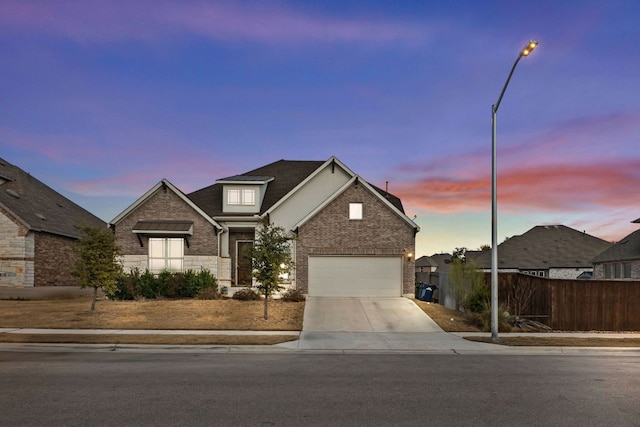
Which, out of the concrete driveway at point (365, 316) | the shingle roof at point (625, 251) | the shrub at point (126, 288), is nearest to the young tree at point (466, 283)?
the concrete driveway at point (365, 316)

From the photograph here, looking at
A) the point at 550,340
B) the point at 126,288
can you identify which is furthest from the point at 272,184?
the point at 550,340

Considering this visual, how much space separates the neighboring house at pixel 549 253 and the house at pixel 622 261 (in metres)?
4.57

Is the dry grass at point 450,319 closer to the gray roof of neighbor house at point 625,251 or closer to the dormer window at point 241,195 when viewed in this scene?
the dormer window at point 241,195

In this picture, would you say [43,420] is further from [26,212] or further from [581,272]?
[581,272]

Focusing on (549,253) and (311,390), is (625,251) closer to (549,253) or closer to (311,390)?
(549,253)

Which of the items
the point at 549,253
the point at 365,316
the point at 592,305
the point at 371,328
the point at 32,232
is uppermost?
the point at 32,232

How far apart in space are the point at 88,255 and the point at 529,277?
18089mm

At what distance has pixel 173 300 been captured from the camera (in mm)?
22891

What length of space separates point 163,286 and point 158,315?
528 cm

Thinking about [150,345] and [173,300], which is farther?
[173,300]

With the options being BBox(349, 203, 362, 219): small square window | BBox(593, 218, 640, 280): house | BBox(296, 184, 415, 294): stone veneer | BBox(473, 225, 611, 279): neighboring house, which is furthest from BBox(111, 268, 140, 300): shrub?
BBox(593, 218, 640, 280): house

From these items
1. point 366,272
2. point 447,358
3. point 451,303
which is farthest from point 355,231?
point 447,358

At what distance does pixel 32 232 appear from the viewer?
26.7 meters

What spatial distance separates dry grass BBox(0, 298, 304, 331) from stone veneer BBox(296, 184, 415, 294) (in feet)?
12.6
